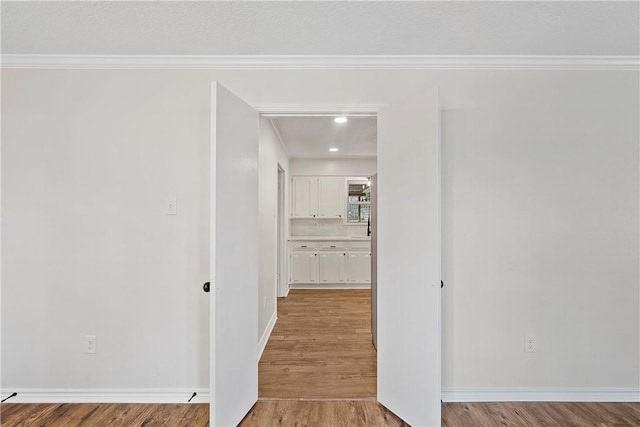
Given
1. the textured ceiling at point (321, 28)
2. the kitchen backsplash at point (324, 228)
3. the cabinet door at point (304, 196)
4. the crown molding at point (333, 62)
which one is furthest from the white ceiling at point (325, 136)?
the textured ceiling at point (321, 28)

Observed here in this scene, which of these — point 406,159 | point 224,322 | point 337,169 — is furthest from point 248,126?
point 337,169

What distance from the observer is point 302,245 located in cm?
561

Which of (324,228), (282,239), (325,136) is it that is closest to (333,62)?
(325,136)

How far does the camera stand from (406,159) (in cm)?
207

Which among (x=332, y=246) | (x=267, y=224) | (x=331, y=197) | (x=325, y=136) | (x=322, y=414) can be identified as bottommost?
(x=322, y=414)

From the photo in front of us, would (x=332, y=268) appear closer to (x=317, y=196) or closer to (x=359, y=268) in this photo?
(x=359, y=268)

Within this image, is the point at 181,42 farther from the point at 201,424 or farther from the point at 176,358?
the point at 201,424

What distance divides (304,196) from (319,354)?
3.37 m

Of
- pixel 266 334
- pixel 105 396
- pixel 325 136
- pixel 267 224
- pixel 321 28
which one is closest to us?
pixel 321 28

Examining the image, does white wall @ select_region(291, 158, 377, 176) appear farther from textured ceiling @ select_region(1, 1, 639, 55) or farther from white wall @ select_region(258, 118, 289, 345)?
textured ceiling @ select_region(1, 1, 639, 55)

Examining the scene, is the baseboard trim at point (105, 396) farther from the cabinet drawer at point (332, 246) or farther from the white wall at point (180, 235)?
the cabinet drawer at point (332, 246)

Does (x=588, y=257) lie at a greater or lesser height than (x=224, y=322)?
greater

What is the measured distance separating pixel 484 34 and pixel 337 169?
403 centimetres

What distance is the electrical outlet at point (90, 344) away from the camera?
224 cm
